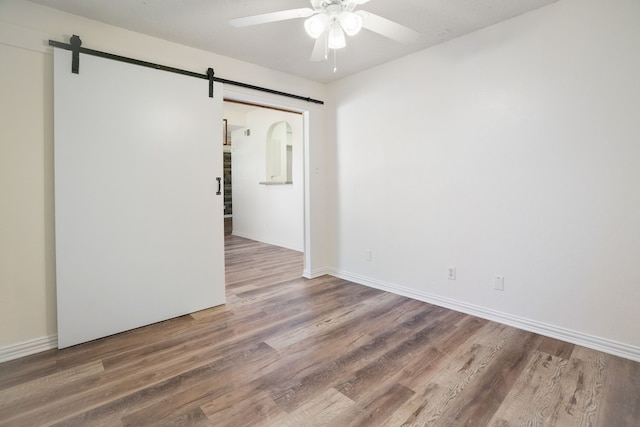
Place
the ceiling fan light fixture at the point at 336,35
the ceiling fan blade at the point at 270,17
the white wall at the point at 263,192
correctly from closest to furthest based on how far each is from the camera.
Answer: the ceiling fan blade at the point at 270,17 → the ceiling fan light fixture at the point at 336,35 → the white wall at the point at 263,192

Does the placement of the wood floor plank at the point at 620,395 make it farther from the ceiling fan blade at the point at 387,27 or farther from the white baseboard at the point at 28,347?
the white baseboard at the point at 28,347

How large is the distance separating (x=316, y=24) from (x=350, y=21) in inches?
7.8

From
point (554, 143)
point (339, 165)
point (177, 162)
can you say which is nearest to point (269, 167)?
point (339, 165)

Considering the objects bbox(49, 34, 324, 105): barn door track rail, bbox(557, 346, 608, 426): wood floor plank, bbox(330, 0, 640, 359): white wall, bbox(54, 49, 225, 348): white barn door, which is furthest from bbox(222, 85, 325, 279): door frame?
bbox(557, 346, 608, 426): wood floor plank

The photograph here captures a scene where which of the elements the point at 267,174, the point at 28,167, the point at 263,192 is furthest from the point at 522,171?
the point at 263,192

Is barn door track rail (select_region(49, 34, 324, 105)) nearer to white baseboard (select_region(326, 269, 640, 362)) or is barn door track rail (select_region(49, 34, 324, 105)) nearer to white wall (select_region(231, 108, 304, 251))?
white wall (select_region(231, 108, 304, 251))

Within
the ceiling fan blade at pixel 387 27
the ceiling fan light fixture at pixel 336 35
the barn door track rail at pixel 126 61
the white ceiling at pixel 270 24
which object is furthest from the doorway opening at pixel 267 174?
the ceiling fan blade at pixel 387 27

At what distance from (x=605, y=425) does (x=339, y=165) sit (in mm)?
3004

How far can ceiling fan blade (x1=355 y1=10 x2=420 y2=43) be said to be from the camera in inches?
68.4

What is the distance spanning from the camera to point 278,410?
1.54 metres

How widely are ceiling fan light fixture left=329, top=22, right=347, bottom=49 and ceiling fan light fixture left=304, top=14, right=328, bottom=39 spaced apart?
0.06 m

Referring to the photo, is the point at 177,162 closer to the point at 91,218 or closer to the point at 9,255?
the point at 91,218

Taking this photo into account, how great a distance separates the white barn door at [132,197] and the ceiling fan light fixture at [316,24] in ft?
4.35

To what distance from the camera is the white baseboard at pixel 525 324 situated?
2014 mm
